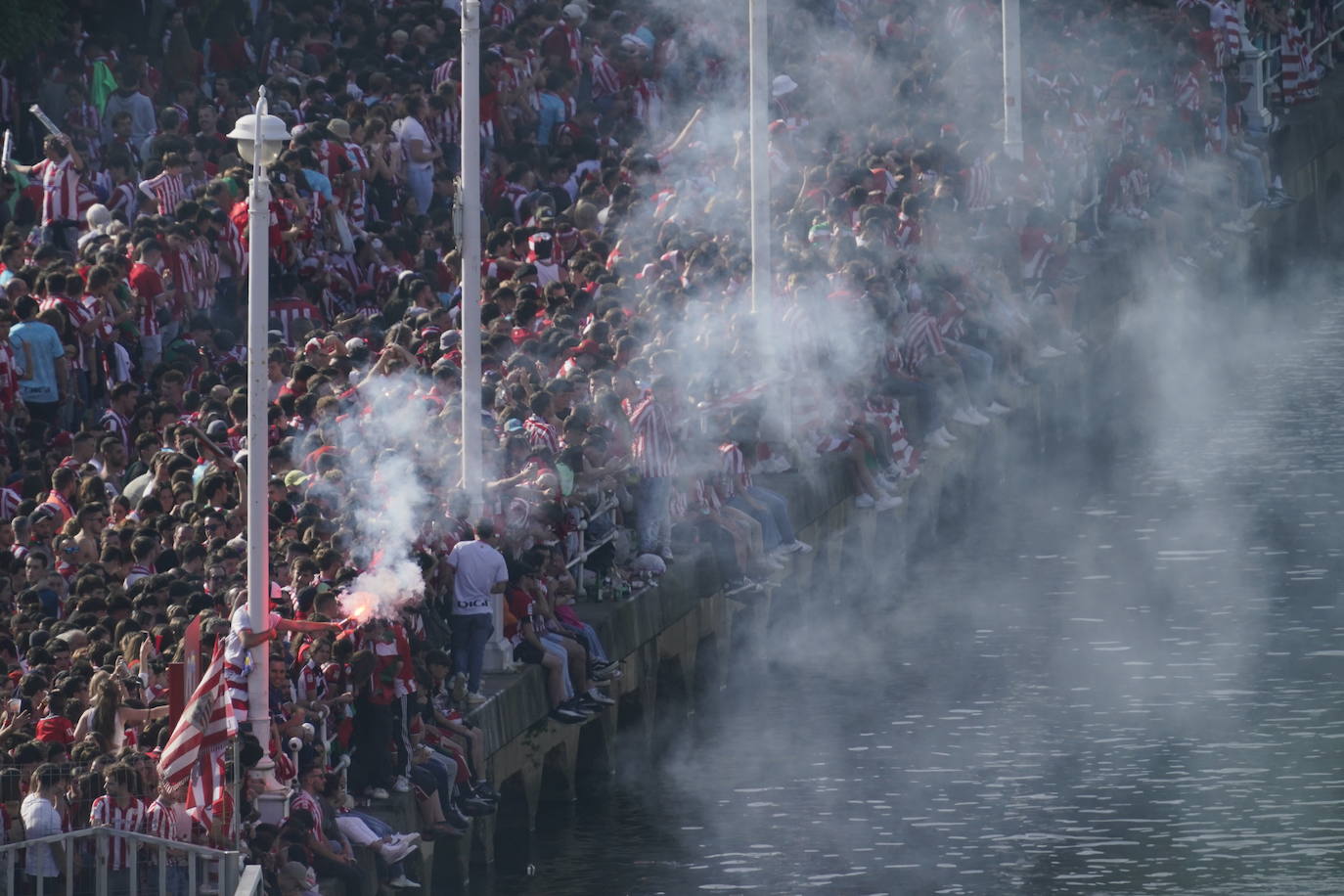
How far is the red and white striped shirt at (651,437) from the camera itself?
86.2 feet

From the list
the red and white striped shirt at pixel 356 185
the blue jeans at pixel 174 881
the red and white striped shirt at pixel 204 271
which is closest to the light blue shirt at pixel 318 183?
the red and white striped shirt at pixel 356 185

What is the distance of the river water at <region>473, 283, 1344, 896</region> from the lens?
84.8ft

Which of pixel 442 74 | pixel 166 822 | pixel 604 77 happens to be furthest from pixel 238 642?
pixel 604 77

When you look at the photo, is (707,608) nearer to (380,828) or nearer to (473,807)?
(473,807)

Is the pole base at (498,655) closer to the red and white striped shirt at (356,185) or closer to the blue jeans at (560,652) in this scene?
the blue jeans at (560,652)

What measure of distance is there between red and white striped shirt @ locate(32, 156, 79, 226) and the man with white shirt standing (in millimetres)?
7436

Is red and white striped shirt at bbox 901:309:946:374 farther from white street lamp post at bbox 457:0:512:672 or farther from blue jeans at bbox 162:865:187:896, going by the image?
blue jeans at bbox 162:865:187:896

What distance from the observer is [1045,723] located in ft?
101

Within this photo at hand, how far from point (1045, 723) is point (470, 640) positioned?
9055 millimetres

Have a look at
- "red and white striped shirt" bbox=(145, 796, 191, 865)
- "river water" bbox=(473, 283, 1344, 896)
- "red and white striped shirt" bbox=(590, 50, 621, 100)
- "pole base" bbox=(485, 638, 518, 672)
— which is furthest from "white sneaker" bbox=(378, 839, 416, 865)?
"red and white striped shirt" bbox=(590, 50, 621, 100)

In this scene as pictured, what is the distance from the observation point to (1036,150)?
41.4 m

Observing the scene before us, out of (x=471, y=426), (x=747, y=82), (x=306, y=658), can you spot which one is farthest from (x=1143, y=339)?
(x=306, y=658)

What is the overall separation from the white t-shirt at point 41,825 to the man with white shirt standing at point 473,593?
5.29m

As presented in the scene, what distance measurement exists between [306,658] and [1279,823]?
978 centimetres
